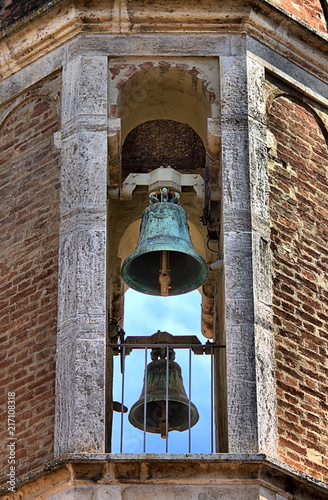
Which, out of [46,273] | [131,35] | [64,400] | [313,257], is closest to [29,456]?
[64,400]

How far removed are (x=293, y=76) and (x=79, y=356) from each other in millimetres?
3762

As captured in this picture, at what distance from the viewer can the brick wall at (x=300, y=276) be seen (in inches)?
584

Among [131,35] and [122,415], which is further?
[131,35]

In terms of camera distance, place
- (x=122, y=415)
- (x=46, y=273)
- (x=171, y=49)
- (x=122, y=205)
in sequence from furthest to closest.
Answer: (x=122, y=205) < (x=171, y=49) < (x=46, y=273) < (x=122, y=415)

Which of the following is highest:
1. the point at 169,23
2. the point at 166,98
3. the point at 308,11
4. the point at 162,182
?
the point at 308,11

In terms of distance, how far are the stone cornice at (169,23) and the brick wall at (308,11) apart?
438 millimetres

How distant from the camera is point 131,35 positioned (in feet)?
54.9

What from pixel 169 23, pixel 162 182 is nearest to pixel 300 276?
pixel 162 182

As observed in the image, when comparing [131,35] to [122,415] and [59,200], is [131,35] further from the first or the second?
[122,415]

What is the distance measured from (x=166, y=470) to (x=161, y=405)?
7.67 feet

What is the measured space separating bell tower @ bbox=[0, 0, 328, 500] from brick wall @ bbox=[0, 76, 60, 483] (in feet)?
0.06

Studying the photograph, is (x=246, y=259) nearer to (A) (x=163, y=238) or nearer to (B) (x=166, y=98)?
(A) (x=163, y=238)

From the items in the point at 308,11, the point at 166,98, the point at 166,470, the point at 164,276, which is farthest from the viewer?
the point at 308,11

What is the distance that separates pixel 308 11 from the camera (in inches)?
698
